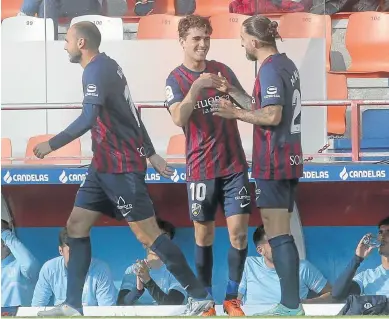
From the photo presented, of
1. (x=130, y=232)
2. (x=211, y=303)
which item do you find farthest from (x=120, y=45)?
(x=211, y=303)

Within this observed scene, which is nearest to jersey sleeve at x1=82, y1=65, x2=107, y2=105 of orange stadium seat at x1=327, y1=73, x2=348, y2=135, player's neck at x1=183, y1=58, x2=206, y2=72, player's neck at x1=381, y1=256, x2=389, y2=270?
player's neck at x1=183, y1=58, x2=206, y2=72

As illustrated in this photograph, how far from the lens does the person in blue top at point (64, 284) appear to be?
9008 mm

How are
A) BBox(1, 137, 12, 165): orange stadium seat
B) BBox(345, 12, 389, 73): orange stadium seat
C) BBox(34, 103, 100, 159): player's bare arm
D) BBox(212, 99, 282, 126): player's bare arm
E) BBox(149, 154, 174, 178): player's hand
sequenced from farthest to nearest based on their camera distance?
BBox(345, 12, 389, 73): orange stadium seat, BBox(1, 137, 12, 165): orange stadium seat, BBox(149, 154, 174, 178): player's hand, BBox(34, 103, 100, 159): player's bare arm, BBox(212, 99, 282, 126): player's bare arm

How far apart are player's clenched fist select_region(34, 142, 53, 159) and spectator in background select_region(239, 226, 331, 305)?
150cm

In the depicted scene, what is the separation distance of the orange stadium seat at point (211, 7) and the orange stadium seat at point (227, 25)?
11cm

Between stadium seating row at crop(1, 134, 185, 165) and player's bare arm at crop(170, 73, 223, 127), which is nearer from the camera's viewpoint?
→ player's bare arm at crop(170, 73, 223, 127)

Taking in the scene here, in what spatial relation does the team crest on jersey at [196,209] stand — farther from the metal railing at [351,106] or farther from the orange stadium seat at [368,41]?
the orange stadium seat at [368,41]

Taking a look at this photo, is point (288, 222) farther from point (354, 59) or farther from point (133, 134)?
point (354, 59)

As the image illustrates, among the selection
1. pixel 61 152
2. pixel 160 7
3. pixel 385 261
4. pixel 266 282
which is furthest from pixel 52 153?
pixel 385 261

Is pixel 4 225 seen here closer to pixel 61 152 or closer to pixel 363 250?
pixel 61 152

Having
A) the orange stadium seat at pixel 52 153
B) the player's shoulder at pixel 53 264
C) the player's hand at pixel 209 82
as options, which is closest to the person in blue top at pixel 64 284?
the player's shoulder at pixel 53 264

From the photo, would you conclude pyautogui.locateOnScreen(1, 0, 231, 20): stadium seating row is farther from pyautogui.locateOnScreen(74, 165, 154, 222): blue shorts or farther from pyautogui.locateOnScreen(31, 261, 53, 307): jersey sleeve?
pyautogui.locateOnScreen(31, 261, 53, 307): jersey sleeve

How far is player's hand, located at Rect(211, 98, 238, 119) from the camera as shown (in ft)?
28.2

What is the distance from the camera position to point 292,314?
8.72m
